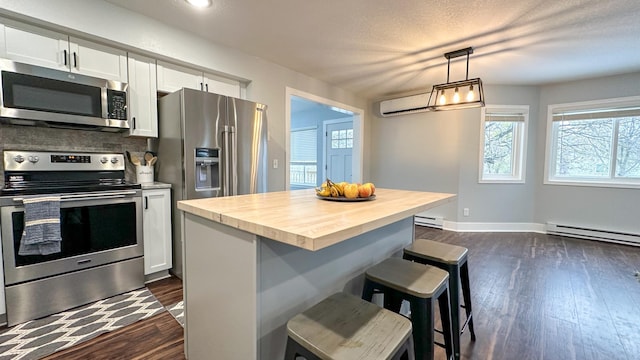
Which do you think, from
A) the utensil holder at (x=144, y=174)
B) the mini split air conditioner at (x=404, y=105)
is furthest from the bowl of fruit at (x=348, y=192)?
the mini split air conditioner at (x=404, y=105)

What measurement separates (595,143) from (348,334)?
5.15 m

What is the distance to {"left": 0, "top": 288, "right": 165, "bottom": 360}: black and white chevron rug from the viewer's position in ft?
5.18

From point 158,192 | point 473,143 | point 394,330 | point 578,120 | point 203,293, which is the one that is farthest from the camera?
point 473,143

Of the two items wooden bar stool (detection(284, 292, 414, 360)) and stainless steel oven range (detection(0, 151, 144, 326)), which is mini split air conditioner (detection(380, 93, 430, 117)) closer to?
wooden bar stool (detection(284, 292, 414, 360))

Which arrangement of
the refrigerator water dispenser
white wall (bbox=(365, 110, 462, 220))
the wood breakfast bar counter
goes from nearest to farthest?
1. the wood breakfast bar counter
2. the refrigerator water dispenser
3. white wall (bbox=(365, 110, 462, 220))

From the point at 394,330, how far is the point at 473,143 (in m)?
4.24

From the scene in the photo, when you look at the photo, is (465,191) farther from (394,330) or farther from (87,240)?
(87,240)

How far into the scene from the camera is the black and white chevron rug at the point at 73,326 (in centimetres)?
158

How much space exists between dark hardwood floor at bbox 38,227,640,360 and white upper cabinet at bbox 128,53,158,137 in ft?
4.61

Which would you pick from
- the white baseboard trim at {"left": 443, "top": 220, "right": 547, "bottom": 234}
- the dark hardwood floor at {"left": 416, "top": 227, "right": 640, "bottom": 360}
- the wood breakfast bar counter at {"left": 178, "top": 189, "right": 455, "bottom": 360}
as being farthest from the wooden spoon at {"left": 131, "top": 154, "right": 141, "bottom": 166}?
the white baseboard trim at {"left": 443, "top": 220, "right": 547, "bottom": 234}

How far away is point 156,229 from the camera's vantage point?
7.97 feet

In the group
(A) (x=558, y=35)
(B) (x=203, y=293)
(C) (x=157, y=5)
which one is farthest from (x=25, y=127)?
(A) (x=558, y=35)

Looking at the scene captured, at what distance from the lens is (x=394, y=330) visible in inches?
36.1

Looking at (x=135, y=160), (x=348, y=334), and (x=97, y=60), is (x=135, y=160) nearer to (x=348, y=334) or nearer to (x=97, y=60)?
(x=97, y=60)
